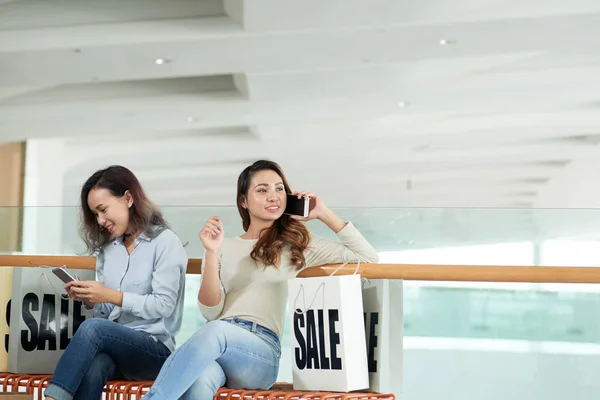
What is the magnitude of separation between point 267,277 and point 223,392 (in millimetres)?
364

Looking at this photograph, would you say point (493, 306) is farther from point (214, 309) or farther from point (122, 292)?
point (122, 292)

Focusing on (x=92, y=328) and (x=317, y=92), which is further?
(x=317, y=92)

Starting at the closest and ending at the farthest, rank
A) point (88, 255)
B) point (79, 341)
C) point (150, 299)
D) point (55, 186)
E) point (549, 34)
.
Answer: point (79, 341) < point (150, 299) < point (88, 255) < point (549, 34) < point (55, 186)

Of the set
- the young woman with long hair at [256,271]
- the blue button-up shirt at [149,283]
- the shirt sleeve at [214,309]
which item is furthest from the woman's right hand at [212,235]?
the blue button-up shirt at [149,283]

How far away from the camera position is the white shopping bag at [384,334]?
2174 millimetres

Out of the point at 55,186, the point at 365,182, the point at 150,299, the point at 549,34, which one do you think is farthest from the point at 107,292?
the point at 365,182

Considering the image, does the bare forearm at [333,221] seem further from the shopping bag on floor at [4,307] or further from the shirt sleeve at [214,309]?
the shopping bag on floor at [4,307]

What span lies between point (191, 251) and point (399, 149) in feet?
33.6

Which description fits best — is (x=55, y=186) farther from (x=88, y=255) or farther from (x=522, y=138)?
(x=88, y=255)

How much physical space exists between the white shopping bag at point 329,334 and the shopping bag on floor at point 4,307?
3.19 ft

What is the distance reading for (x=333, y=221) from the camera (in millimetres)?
2340

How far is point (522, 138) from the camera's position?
482 inches

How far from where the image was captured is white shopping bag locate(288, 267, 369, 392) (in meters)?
2.07

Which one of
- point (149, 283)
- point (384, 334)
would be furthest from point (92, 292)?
point (384, 334)
